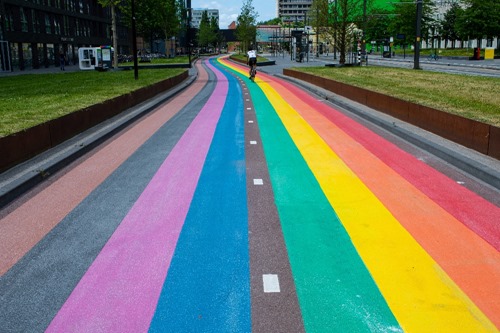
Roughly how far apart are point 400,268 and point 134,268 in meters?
2.76

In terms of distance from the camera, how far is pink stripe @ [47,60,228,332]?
4.35m

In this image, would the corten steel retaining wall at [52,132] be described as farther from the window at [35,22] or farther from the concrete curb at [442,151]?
the window at [35,22]

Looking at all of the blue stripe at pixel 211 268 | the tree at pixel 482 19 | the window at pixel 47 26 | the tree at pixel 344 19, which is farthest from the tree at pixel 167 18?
the blue stripe at pixel 211 268

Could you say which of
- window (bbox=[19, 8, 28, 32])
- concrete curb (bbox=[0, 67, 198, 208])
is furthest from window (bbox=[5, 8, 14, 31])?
concrete curb (bbox=[0, 67, 198, 208])

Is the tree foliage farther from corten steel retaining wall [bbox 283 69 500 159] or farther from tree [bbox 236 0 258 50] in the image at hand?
corten steel retaining wall [bbox 283 69 500 159]

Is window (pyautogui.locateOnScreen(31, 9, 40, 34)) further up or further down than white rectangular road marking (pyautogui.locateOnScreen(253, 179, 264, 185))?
further up

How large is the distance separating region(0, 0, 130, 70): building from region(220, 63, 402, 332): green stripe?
4615 cm

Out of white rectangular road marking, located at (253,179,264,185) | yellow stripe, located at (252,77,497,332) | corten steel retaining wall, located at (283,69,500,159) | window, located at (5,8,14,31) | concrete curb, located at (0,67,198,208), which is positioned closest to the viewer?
yellow stripe, located at (252,77,497,332)

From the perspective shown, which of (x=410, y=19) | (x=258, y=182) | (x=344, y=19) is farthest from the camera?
(x=410, y=19)

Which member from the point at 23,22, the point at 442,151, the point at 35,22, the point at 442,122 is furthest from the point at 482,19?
the point at 442,151

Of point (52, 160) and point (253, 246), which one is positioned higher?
point (52, 160)

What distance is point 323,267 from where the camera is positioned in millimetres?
5344

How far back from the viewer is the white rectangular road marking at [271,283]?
4.82m

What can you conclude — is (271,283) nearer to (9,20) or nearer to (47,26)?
(9,20)
